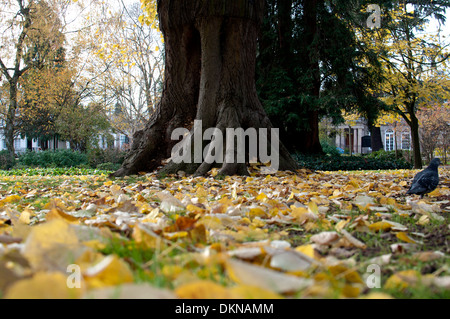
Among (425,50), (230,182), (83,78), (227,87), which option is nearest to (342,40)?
(425,50)

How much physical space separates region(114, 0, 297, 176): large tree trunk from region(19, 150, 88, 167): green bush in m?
10.4

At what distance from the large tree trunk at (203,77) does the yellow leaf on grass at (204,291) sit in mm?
4594

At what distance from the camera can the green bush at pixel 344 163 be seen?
Result: 11977mm

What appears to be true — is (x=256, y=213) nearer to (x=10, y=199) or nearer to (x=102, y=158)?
(x=10, y=199)

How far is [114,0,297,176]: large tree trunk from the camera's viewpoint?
5.79m

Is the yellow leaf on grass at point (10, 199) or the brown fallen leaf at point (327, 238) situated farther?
the yellow leaf on grass at point (10, 199)

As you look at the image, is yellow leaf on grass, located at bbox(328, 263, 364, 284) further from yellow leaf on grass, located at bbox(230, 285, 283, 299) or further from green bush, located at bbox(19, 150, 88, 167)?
green bush, located at bbox(19, 150, 88, 167)

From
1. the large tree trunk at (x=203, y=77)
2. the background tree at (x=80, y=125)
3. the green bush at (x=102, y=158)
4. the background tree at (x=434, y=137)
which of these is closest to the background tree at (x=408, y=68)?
the background tree at (x=434, y=137)

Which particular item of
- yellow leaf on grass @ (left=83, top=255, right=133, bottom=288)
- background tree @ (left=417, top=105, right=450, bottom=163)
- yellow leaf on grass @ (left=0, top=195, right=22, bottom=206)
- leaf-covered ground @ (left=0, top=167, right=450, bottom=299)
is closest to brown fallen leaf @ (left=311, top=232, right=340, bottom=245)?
leaf-covered ground @ (left=0, top=167, right=450, bottom=299)

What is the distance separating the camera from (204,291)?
695mm

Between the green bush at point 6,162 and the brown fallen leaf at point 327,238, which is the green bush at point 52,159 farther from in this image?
the brown fallen leaf at point 327,238

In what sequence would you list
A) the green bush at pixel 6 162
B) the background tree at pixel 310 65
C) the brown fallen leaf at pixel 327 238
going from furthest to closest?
1. the green bush at pixel 6 162
2. the background tree at pixel 310 65
3. the brown fallen leaf at pixel 327 238

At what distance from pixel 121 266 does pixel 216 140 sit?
15.4 feet
